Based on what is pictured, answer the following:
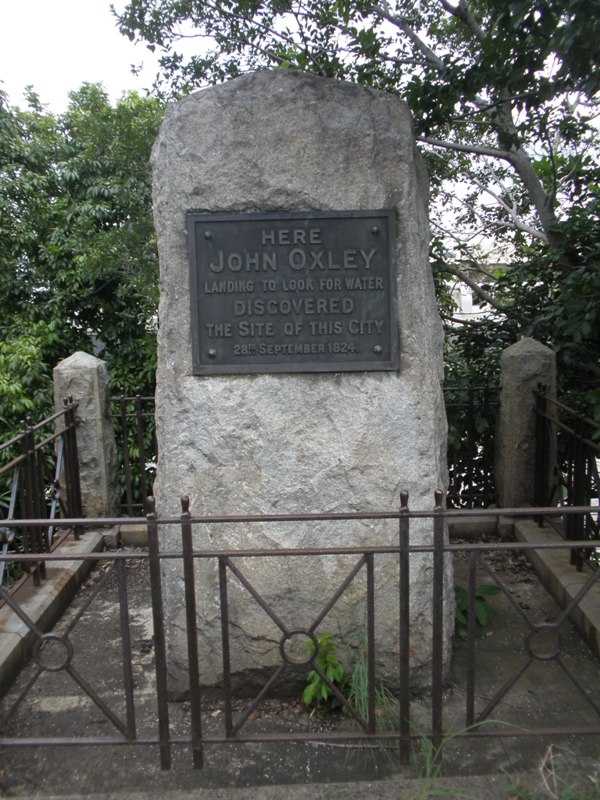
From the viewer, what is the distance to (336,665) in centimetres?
295

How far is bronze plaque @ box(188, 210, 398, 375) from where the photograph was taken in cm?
294

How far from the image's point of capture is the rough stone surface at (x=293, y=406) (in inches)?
113

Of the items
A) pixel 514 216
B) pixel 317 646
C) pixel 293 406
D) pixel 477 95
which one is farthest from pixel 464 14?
pixel 317 646

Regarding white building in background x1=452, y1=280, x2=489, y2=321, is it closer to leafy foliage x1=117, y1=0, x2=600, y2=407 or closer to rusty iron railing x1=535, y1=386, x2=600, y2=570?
leafy foliage x1=117, y1=0, x2=600, y2=407

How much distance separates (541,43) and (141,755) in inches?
155

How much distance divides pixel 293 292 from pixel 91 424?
272 centimetres

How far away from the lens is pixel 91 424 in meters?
5.11

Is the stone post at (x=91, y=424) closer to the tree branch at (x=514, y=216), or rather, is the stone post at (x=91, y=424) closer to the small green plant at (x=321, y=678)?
the small green plant at (x=321, y=678)

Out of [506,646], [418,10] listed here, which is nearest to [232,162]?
[506,646]

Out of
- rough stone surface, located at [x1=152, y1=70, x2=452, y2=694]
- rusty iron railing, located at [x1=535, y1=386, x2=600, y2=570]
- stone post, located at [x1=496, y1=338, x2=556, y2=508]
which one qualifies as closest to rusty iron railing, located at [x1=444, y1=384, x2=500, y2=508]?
stone post, located at [x1=496, y1=338, x2=556, y2=508]

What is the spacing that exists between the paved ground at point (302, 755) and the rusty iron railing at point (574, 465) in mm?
1060

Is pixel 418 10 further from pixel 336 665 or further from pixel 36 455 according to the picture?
pixel 336 665

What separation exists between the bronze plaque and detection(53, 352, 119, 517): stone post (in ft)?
7.91

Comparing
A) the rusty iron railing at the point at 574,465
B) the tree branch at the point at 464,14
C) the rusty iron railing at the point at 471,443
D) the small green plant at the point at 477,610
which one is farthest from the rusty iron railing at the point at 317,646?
the tree branch at the point at 464,14
